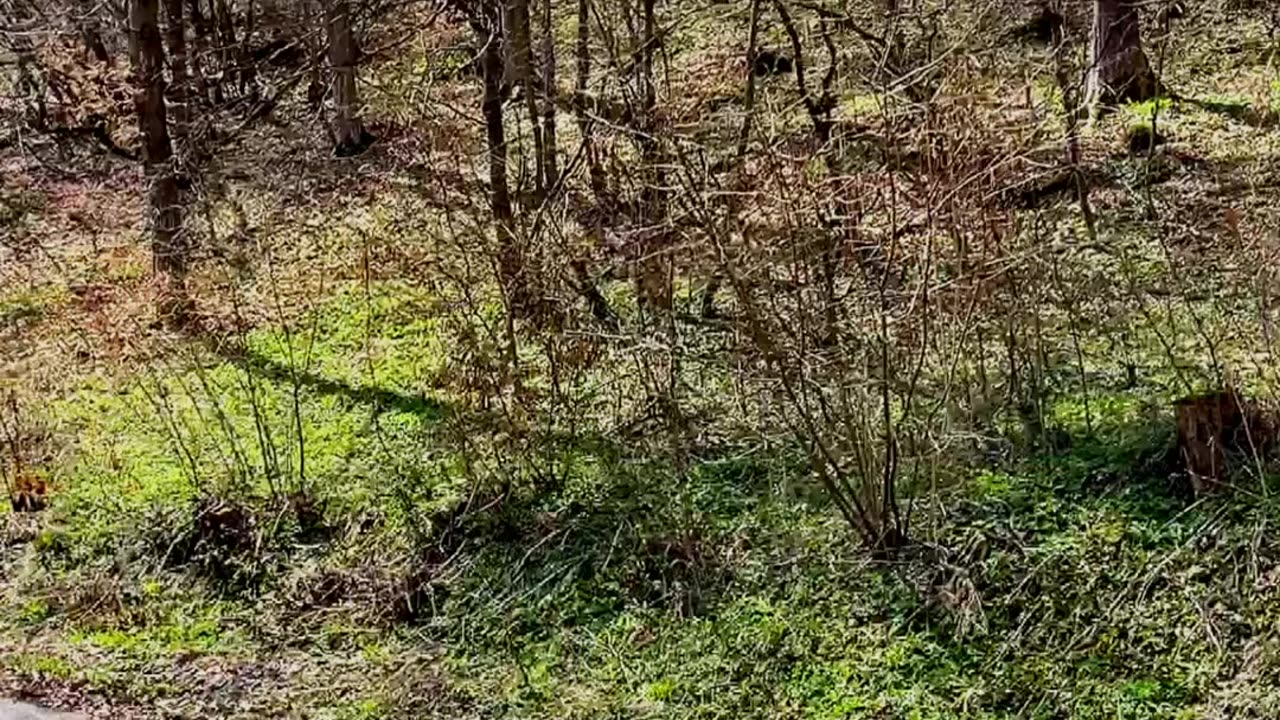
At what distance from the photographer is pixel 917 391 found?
561 cm

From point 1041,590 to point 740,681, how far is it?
122cm

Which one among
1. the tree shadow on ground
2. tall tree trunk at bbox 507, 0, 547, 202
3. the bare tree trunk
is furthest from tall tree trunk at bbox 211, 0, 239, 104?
tall tree trunk at bbox 507, 0, 547, 202

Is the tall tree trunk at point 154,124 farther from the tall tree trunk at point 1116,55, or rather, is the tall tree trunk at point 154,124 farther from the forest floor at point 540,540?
the tall tree trunk at point 1116,55

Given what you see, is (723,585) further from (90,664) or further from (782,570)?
(90,664)

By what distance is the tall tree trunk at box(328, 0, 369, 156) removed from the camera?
1239cm

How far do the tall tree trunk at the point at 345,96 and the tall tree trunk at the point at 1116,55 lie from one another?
6.09m

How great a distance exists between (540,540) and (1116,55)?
5.86 meters

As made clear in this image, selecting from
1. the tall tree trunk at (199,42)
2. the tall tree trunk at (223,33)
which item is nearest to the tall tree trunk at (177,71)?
the tall tree trunk at (199,42)

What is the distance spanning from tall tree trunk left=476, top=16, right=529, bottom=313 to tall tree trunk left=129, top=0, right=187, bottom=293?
2.85 metres

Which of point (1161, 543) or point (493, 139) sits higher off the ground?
point (493, 139)

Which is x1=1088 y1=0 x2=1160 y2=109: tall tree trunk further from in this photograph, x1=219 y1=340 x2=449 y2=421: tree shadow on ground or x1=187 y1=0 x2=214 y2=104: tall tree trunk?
x1=187 y1=0 x2=214 y2=104: tall tree trunk

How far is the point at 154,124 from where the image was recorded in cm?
1041

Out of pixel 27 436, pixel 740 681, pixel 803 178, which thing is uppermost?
pixel 803 178

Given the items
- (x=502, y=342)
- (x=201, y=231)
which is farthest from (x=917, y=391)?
(x=201, y=231)
